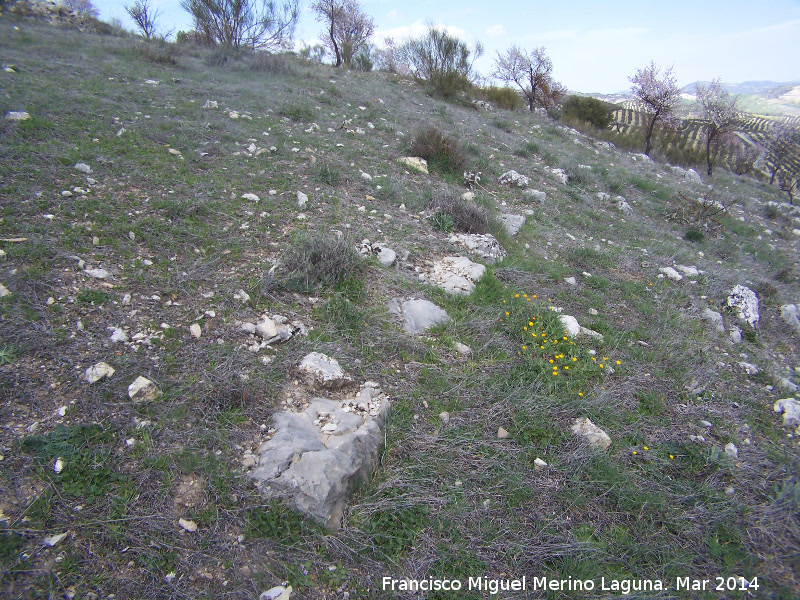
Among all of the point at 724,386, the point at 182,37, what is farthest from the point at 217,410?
the point at 182,37

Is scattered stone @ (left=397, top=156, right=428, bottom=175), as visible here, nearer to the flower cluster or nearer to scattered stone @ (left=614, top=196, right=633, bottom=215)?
the flower cluster

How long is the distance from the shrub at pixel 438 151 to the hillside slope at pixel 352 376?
2.77ft

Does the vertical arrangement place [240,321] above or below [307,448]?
above

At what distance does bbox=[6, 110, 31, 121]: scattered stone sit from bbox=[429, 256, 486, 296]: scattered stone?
455 centimetres

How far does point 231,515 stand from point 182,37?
15767mm

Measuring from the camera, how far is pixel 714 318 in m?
3.83

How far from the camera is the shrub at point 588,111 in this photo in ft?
53.6

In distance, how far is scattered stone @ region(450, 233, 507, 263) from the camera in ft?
13.4

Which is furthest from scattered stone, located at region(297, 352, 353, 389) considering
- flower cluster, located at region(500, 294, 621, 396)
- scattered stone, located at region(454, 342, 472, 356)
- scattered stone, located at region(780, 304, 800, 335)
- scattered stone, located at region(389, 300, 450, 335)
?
scattered stone, located at region(780, 304, 800, 335)

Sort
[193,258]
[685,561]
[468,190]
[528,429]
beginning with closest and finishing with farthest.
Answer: [685,561] < [528,429] < [193,258] < [468,190]

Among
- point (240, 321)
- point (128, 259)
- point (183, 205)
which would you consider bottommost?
point (240, 321)

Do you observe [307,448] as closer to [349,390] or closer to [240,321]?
[349,390]

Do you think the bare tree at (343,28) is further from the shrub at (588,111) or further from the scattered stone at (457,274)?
the scattered stone at (457,274)

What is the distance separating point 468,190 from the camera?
5.69 meters
